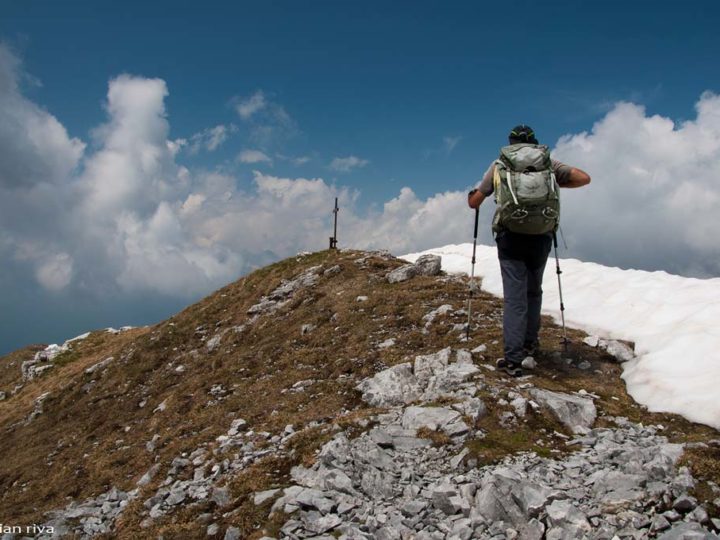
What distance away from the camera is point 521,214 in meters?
9.95

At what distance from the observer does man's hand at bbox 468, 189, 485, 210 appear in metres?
11.1

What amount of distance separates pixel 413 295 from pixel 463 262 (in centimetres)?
844

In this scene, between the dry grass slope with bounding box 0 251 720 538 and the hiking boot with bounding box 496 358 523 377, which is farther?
the hiking boot with bounding box 496 358 523 377

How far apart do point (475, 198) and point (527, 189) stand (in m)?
1.55

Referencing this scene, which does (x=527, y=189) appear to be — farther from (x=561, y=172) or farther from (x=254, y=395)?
(x=254, y=395)

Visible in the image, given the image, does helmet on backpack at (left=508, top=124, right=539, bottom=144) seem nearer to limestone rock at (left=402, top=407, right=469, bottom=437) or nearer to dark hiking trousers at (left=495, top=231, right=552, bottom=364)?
dark hiking trousers at (left=495, top=231, right=552, bottom=364)

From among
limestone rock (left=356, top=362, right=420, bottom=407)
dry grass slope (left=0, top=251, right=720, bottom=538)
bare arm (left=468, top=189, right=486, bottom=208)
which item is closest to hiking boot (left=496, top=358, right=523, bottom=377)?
dry grass slope (left=0, top=251, right=720, bottom=538)

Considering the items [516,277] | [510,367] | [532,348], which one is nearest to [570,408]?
[510,367]

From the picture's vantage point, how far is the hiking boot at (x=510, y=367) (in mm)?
10461

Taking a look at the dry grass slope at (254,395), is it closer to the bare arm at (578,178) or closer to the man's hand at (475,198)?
the man's hand at (475,198)

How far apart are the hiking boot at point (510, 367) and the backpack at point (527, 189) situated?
2891mm

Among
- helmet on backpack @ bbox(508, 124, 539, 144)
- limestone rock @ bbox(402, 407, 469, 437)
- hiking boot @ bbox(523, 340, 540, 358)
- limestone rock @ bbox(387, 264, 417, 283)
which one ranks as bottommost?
limestone rock @ bbox(402, 407, 469, 437)

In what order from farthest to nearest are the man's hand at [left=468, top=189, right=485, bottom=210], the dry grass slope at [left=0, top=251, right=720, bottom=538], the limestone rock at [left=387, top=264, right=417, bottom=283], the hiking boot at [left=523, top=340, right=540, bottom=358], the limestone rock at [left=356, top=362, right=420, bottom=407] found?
the limestone rock at [left=387, top=264, right=417, bottom=283], the hiking boot at [left=523, top=340, right=540, bottom=358], the man's hand at [left=468, top=189, right=485, bottom=210], the limestone rock at [left=356, top=362, right=420, bottom=407], the dry grass slope at [left=0, top=251, right=720, bottom=538]

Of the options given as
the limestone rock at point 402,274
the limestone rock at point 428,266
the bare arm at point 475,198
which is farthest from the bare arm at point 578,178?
the limestone rock at point 428,266
